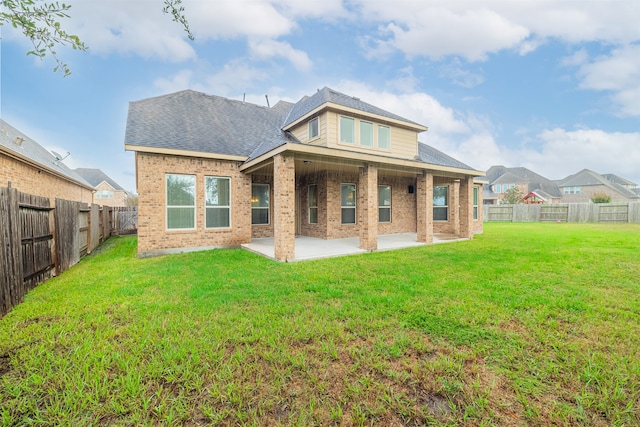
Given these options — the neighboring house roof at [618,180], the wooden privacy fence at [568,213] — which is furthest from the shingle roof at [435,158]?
the neighboring house roof at [618,180]

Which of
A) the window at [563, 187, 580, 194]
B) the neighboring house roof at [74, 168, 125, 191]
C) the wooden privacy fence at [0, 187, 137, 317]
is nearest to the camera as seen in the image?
the wooden privacy fence at [0, 187, 137, 317]

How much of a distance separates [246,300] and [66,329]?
2.21 meters

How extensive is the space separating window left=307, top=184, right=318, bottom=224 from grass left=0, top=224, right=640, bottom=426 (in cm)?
673

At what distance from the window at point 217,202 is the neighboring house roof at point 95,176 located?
146 ft

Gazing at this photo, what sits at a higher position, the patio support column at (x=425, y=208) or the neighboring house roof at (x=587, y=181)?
the neighboring house roof at (x=587, y=181)

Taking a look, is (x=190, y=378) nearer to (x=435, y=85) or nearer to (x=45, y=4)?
(x=45, y=4)

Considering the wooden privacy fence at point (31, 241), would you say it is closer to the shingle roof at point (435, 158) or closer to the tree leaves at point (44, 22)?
the tree leaves at point (44, 22)

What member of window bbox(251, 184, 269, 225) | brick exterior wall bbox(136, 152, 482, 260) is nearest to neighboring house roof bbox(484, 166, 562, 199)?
brick exterior wall bbox(136, 152, 482, 260)

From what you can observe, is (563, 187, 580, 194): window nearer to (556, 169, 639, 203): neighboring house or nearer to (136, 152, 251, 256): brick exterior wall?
(556, 169, 639, 203): neighboring house

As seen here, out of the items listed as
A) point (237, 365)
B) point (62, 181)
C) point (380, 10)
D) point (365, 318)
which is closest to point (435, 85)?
point (380, 10)

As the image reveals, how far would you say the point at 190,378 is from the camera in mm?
2359

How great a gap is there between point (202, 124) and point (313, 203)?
5.60m

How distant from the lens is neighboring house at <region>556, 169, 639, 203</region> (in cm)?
4022

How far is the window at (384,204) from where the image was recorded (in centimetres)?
1300
